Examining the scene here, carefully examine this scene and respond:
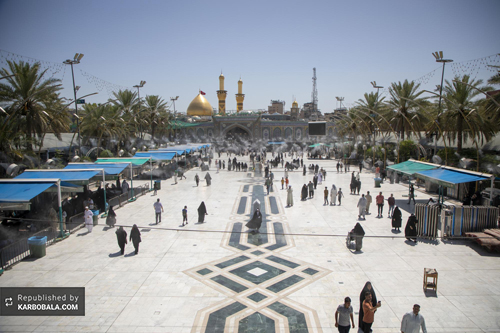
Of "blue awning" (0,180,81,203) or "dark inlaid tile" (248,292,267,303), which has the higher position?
"blue awning" (0,180,81,203)

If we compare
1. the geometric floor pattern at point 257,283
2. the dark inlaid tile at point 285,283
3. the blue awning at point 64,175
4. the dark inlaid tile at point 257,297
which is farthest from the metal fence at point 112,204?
the dark inlaid tile at point 285,283

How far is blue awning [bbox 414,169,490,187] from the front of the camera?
1298 centimetres

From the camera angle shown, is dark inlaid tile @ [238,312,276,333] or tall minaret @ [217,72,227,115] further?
tall minaret @ [217,72,227,115]

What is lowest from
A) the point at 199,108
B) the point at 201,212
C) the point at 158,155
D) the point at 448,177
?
the point at 201,212

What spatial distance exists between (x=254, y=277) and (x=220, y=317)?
1.96 m

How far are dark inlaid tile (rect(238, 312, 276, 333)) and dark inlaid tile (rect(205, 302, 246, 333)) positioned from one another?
35 cm

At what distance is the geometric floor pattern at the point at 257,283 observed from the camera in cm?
650

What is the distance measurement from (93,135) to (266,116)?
48618mm

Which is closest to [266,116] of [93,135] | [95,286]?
[93,135]

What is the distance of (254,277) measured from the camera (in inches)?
336

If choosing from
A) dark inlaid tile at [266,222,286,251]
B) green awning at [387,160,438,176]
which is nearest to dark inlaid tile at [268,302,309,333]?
dark inlaid tile at [266,222,286,251]

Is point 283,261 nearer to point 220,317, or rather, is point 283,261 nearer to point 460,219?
point 220,317

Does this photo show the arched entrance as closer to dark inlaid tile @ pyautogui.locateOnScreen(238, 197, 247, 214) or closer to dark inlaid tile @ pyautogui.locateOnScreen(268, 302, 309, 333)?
dark inlaid tile @ pyautogui.locateOnScreen(238, 197, 247, 214)

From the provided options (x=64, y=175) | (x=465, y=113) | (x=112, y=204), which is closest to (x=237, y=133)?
(x=465, y=113)
